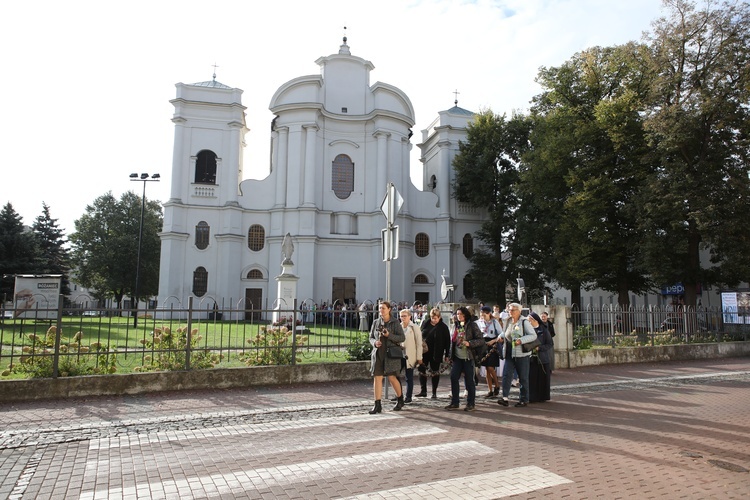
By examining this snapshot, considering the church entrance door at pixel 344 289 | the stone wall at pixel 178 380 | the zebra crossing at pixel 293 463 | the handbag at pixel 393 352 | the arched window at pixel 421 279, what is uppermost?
the arched window at pixel 421 279

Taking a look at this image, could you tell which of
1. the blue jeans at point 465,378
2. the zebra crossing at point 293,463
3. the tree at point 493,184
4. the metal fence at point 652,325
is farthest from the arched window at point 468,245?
the zebra crossing at point 293,463

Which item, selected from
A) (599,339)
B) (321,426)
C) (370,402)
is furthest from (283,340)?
(599,339)

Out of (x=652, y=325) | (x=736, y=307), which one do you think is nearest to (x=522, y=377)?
(x=652, y=325)

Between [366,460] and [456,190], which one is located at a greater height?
Answer: [456,190]

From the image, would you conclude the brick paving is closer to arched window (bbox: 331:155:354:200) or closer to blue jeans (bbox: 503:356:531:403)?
blue jeans (bbox: 503:356:531:403)

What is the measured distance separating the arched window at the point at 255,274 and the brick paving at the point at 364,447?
1027 inches

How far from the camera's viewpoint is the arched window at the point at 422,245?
3831 cm

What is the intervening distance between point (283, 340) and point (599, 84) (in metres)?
25.6

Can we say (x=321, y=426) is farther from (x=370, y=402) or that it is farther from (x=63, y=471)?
(x=63, y=471)

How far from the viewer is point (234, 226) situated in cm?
3484

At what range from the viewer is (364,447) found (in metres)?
5.93

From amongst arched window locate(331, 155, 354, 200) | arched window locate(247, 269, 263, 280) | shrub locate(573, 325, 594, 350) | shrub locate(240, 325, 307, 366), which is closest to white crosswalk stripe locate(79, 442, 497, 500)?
shrub locate(240, 325, 307, 366)

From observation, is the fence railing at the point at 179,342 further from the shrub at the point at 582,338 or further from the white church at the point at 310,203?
the white church at the point at 310,203

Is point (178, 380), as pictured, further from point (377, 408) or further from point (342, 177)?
Answer: point (342, 177)
